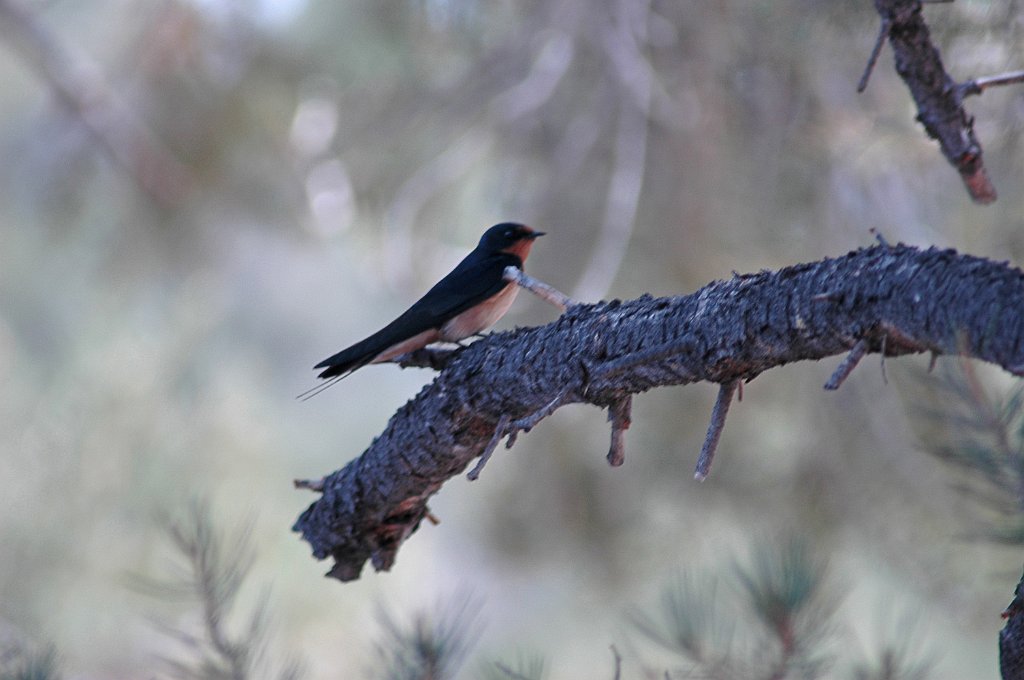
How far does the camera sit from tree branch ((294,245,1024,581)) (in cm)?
121

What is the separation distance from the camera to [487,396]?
1890 millimetres

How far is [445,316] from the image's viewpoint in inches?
113

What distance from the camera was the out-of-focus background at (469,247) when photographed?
440 cm

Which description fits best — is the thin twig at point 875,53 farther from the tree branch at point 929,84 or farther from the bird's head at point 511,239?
the bird's head at point 511,239

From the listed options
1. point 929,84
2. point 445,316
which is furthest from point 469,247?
point 929,84

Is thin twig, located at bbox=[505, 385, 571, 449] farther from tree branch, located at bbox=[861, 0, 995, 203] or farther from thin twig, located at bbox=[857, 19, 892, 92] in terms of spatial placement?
tree branch, located at bbox=[861, 0, 995, 203]

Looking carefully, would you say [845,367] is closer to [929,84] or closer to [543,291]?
[543,291]

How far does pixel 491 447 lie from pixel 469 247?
393 cm

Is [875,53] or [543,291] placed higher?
[875,53]

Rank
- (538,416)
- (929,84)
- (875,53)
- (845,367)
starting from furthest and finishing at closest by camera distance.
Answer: (929,84), (875,53), (538,416), (845,367)

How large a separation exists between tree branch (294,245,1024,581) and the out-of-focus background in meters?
0.29

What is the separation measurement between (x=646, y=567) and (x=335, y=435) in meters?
5.83

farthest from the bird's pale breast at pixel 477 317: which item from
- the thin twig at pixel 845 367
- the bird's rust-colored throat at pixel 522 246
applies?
the thin twig at pixel 845 367

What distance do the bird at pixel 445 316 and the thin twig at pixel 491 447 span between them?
74cm
